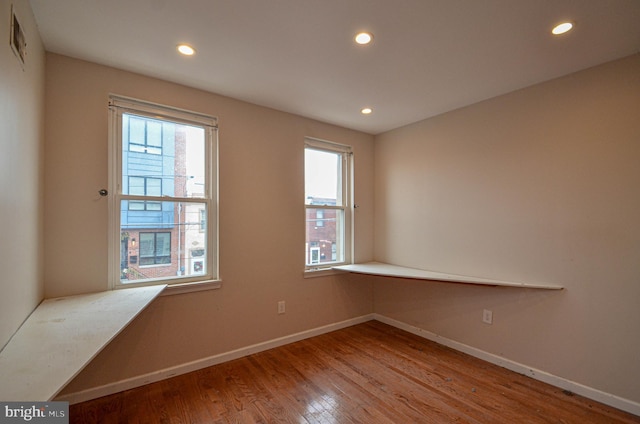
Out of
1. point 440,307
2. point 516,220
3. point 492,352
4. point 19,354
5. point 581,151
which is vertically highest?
point 581,151

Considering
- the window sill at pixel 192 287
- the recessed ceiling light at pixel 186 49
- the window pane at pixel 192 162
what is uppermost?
the recessed ceiling light at pixel 186 49

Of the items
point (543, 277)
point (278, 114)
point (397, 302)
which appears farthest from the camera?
point (397, 302)

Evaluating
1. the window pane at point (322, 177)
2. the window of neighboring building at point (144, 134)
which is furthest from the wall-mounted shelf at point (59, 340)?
the window pane at point (322, 177)

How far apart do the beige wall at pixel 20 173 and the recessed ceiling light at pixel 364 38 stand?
68.0 inches

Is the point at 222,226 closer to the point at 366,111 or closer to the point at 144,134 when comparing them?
the point at 144,134

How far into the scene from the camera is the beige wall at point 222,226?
6.77ft

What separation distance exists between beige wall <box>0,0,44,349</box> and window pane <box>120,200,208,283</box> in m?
0.53

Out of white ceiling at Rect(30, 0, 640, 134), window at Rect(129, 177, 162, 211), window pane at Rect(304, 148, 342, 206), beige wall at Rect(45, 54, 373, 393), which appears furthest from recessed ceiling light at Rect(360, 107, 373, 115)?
window at Rect(129, 177, 162, 211)

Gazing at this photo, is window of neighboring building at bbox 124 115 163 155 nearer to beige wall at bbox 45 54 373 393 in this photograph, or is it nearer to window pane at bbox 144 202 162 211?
beige wall at bbox 45 54 373 393

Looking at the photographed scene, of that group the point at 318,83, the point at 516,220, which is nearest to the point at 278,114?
the point at 318,83

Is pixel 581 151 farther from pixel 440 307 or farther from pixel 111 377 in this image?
pixel 111 377

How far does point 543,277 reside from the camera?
2.42m

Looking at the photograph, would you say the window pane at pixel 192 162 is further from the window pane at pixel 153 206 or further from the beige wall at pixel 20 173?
the beige wall at pixel 20 173

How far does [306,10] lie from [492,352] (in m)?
3.21
